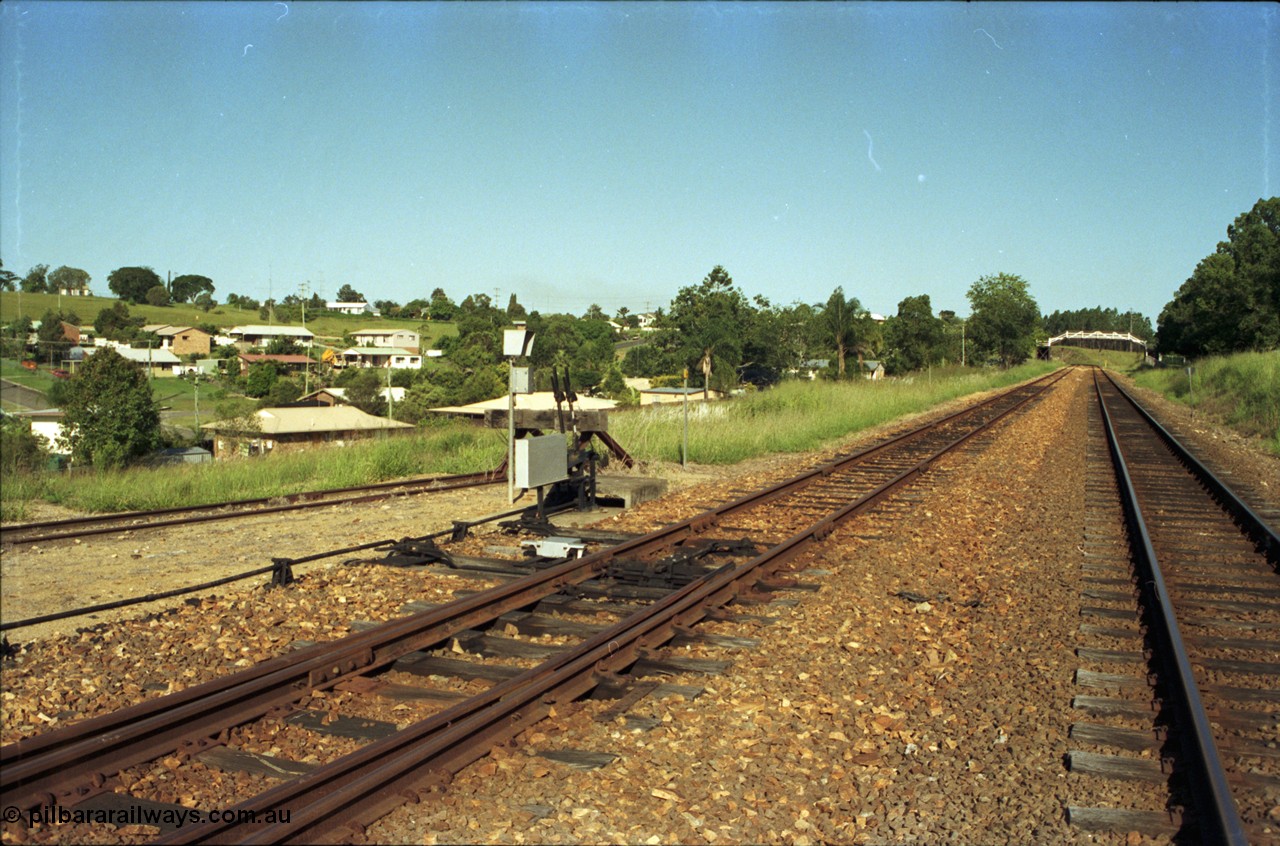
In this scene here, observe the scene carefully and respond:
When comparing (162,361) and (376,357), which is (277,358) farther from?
(162,361)

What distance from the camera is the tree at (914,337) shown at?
214 feet

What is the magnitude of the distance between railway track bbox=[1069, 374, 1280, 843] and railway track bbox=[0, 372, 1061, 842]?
2.37 metres

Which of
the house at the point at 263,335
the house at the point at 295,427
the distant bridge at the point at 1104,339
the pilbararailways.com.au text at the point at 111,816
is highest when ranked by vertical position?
the distant bridge at the point at 1104,339

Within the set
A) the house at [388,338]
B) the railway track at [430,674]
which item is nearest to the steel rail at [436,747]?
the railway track at [430,674]

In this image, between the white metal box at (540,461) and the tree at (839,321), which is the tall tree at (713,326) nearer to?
the tree at (839,321)

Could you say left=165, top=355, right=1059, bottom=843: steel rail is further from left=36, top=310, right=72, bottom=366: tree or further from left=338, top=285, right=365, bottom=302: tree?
left=338, top=285, right=365, bottom=302: tree

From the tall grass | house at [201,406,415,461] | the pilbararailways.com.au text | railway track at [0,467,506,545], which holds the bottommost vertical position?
house at [201,406,415,461]

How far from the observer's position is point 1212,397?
36.4 m

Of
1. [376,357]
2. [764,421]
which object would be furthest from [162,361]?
[764,421]

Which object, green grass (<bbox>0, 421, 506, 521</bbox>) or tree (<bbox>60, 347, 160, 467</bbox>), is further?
tree (<bbox>60, 347, 160, 467</bbox>)

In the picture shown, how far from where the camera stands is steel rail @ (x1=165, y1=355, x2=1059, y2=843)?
3420 mm

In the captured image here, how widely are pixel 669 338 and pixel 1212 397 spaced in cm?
4748

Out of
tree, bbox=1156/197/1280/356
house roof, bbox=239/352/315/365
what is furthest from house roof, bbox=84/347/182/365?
tree, bbox=1156/197/1280/356

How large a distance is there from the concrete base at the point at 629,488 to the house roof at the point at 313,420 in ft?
126
